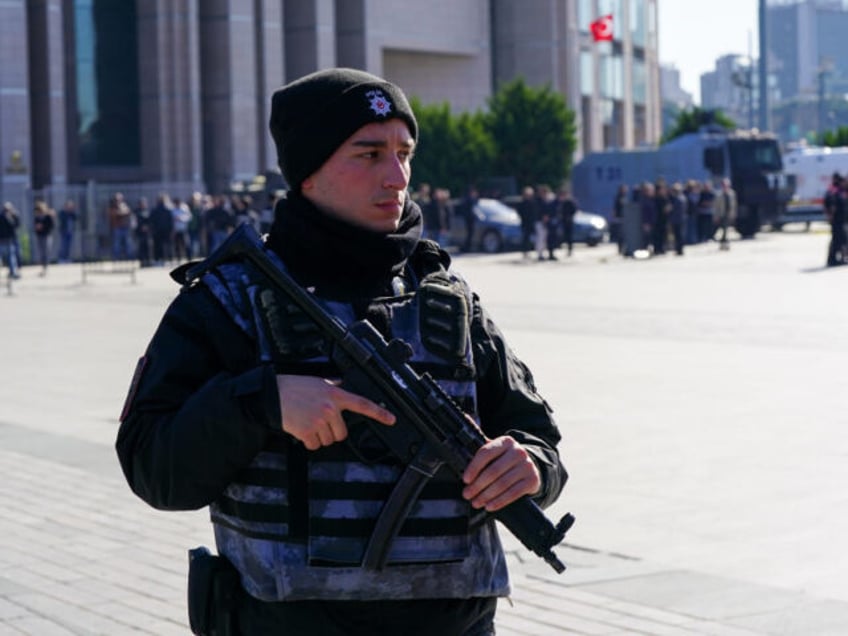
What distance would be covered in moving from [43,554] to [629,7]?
8483 centimetres

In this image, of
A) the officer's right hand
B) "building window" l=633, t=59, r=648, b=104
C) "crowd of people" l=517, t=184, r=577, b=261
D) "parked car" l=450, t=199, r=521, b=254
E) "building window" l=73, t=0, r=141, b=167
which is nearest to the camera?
the officer's right hand

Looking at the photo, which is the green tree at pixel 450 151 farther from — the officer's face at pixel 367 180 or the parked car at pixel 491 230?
the officer's face at pixel 367 180

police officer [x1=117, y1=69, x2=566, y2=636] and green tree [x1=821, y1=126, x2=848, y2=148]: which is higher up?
green tree [x1=821, y1=126, x2=848, y2=148]

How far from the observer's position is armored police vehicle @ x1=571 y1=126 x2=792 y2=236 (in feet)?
150

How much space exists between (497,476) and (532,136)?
2140 inches

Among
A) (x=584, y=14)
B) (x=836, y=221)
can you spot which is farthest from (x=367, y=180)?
(x=584, y=14)

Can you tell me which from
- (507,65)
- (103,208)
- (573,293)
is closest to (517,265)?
(573,293)

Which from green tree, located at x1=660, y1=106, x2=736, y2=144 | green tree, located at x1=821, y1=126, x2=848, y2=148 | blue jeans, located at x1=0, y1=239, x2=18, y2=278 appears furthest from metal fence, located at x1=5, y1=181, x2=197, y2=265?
green tree, located at x1=821, y1=126, x2=848, y2=148

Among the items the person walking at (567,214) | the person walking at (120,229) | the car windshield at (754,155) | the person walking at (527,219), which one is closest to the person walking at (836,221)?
the person walking at (527,219)

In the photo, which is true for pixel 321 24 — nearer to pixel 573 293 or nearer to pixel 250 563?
pixel 573 293

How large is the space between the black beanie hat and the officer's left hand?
0.61 metres

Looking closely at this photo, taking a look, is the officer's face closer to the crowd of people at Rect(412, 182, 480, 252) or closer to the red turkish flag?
the crowd of people at Rect(412, 182, 480, 252)

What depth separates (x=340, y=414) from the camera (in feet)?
9.41

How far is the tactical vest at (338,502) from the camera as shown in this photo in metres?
2.98
